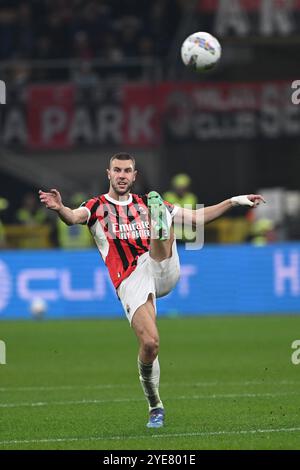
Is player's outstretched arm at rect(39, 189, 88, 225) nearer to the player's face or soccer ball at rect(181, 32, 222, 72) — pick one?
the player's face

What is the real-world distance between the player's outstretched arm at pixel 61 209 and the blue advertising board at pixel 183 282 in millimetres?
12830

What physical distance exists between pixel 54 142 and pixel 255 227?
219 inches

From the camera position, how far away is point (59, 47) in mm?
29500

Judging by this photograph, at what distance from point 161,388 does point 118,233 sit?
3297 mm

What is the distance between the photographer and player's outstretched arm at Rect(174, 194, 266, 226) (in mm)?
9797

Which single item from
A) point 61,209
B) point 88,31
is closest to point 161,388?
point 61,209

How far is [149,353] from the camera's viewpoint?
31.7ft

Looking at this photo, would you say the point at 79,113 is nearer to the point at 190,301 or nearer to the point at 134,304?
the point at 190,301

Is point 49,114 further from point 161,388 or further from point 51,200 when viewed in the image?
point 51,200

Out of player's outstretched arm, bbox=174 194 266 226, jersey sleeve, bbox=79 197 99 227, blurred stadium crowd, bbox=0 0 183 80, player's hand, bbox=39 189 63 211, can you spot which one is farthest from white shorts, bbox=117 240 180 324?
blurred stadium crowd, bbox=0 0 183 80

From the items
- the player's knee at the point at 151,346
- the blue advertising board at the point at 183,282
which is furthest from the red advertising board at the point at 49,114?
the player's knee at the point at 151,346

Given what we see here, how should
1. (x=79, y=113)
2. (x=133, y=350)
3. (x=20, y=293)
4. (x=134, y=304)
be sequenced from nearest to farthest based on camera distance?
(x=134, y=304), (x=133, y=350), (x=20, y=293), (x=79, y=113)

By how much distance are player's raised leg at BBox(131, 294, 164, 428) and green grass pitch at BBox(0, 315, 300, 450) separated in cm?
17
